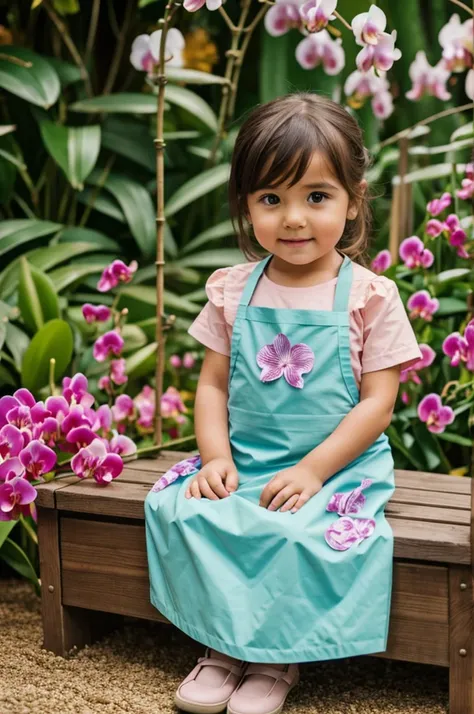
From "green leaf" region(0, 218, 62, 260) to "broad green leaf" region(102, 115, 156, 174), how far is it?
1.14ft

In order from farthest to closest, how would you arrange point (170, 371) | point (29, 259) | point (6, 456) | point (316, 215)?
1. point (170, 371)
2. point (29, 259)
3. point (6, 456)
4. point (316, 215)

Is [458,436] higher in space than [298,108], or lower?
lower

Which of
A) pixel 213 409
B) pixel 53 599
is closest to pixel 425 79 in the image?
pixel 213 409

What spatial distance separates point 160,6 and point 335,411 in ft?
5.84

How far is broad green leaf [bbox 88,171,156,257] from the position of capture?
2.44m

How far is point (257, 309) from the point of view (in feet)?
5.03

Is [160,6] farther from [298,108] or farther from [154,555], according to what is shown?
[154,555]

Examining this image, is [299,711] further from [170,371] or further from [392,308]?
[170,371]

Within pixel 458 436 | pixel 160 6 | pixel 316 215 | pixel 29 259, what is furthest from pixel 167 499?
pixel 160 6

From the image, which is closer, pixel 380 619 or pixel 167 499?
pixel 380 619

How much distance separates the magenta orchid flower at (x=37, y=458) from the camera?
159cm

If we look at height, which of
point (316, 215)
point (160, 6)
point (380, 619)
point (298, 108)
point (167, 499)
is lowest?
point (380, 619)

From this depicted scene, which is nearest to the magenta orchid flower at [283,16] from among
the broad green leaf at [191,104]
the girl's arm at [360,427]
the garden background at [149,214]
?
the garden background at [149,214]

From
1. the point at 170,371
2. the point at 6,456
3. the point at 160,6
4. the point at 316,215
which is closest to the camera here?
the point at 316,215
